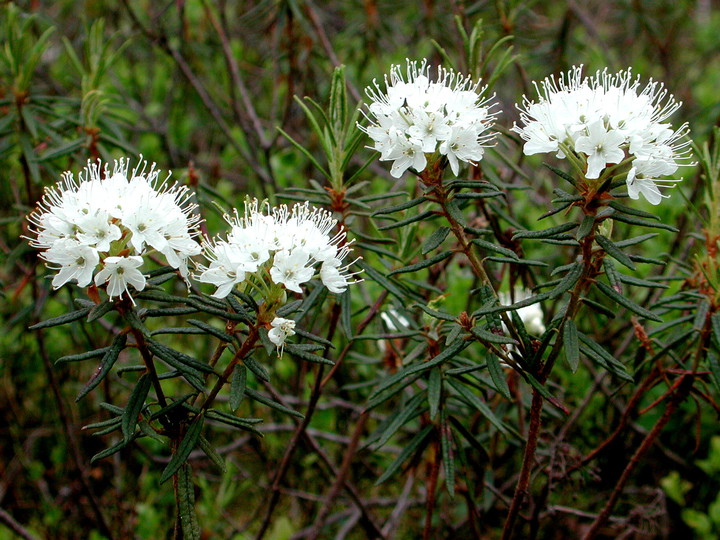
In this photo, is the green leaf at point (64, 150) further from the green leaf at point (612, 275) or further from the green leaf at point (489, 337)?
the green leaf at point (612, 275)

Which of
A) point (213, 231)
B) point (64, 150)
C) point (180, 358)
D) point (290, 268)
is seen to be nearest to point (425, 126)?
point (290, 268)

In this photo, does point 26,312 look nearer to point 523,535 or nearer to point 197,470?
point 197,470

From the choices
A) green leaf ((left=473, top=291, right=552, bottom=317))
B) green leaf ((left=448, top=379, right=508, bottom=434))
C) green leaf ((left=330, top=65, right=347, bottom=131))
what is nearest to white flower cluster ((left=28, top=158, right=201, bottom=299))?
green leaf ((left=330, top=65, right=347, bottom=131))

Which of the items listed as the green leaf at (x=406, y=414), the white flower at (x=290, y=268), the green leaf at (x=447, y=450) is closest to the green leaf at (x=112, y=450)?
the white flower at (x=290, y=268)

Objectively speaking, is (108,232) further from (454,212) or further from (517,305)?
(517,305)

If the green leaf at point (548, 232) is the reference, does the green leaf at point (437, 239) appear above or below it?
above

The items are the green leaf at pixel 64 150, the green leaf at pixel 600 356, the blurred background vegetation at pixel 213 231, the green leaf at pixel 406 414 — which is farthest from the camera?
the blurred background vegetation at pixel 213 231

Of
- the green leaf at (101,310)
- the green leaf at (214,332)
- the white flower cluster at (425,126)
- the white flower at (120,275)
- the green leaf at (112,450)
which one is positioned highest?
the white flower cluster at (425,126)
